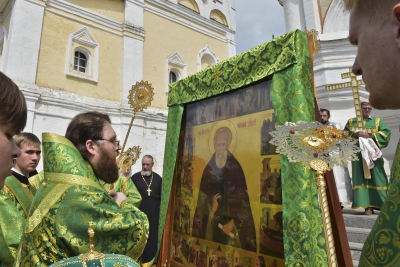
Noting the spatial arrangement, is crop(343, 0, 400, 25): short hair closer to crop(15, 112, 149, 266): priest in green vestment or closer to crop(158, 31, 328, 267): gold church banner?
crop(158, 31, 328, 267): gold church banner

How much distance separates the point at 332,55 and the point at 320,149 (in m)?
4.77

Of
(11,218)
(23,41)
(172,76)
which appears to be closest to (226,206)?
(11,218)

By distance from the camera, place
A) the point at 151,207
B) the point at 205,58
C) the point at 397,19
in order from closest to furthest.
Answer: the point at 397,19, the point at 151,207, the point at 205,58

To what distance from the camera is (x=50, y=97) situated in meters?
8.28

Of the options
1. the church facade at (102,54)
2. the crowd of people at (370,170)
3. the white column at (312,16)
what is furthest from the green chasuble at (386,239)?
the church facade at (102,54)

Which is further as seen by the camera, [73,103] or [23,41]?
[73,103]

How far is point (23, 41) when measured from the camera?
809cm

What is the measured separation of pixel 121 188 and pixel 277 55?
2184mm

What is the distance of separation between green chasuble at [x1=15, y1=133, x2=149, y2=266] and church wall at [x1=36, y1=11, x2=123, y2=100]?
799 cm

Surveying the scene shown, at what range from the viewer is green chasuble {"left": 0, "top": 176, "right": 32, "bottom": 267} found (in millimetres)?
1779

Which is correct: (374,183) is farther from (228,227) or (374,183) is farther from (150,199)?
(150,199)

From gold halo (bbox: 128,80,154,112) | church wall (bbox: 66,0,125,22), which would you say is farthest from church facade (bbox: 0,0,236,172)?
gold halo (bbox: 128,80,154,112)

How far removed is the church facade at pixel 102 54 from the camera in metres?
8.12

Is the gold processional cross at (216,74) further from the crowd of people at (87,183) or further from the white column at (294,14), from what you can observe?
the white column at (294,14)
